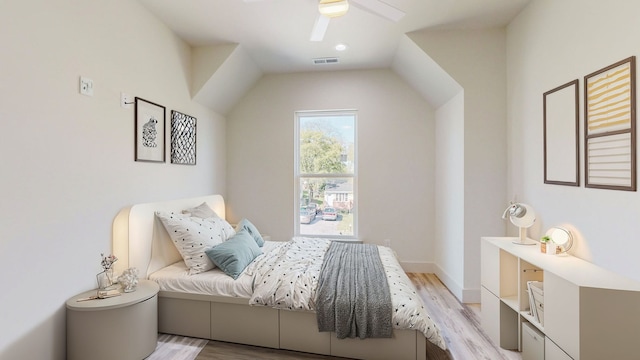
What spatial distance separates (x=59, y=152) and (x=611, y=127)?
3.47 m

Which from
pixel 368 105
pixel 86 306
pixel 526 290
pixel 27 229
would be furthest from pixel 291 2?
pixel 526 290

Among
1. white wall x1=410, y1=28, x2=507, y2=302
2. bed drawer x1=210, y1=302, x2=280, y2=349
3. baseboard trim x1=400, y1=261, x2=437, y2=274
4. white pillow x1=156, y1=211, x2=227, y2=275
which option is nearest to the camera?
bed drawer x1=210, y1=302, x2=280, y2=349

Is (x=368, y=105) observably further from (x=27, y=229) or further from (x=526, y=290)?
(x=27, y=229)

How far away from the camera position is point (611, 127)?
174 cm

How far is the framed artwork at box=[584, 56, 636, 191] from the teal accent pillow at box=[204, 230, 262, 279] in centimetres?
259

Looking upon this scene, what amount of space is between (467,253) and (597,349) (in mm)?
1520

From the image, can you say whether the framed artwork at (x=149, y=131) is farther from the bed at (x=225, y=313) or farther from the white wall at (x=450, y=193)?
the white wall at (x=450, y=193)

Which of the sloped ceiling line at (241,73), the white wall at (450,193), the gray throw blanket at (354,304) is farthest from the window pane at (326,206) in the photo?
the gray throw blanket at (354,304)

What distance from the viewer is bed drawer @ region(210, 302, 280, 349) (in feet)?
7.04

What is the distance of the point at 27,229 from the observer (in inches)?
66.1

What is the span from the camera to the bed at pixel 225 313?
1.97 metres

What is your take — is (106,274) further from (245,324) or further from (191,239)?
(245,324)

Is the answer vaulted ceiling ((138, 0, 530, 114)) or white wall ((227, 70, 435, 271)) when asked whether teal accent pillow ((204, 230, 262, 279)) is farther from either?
vaulted ceiling ((138, 0, 530, 114))

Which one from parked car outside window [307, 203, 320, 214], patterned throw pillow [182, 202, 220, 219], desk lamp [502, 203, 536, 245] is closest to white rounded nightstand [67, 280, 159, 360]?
patterned throw pillow [182, 202, 220, 219]
